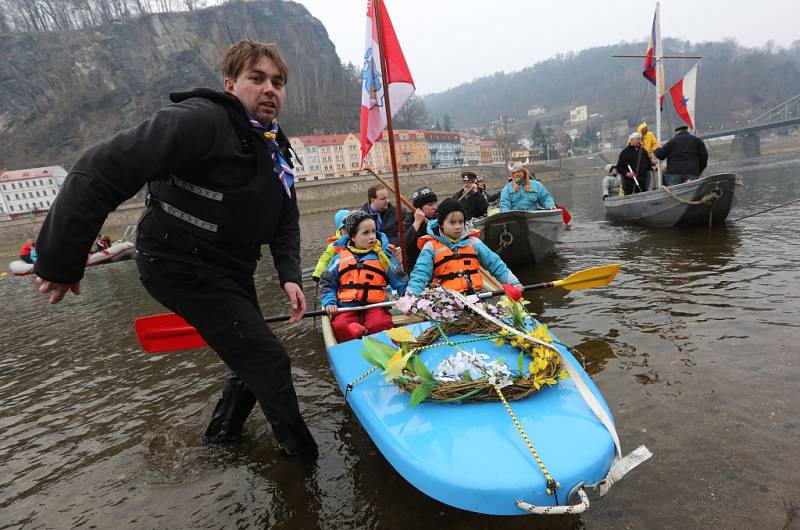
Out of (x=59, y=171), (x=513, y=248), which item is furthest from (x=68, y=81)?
(x=513, y=248)

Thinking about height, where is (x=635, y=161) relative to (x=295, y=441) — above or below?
above

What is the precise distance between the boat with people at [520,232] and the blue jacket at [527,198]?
612 millimetres

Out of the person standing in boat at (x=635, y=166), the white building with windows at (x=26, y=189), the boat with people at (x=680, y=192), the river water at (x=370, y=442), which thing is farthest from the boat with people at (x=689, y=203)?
the white building with windows at (x=26, y=189)

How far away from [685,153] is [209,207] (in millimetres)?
11743

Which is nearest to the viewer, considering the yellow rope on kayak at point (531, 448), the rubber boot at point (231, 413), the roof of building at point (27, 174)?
the yellow rope on kayak at point (531, 448)

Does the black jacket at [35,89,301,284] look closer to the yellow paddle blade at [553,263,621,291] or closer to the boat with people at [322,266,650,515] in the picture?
the boat with people at [322,266,650,515]

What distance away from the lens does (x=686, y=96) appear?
1325 cm

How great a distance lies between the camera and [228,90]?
8.29 ft

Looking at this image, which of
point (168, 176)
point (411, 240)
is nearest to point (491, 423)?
point (168, 176)

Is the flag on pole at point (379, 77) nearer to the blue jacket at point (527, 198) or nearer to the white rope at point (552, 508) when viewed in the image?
the blue jacket at point (527, 198)

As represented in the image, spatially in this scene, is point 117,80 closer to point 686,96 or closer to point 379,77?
point 686,96

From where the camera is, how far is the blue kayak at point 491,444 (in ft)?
6.48

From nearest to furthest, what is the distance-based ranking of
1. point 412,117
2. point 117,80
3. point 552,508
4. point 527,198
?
point 552,508
point 527,198
point 117,80
point 412,117

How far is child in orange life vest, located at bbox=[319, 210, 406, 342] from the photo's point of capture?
460cm
